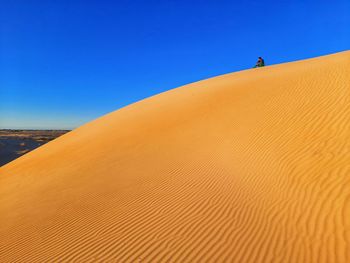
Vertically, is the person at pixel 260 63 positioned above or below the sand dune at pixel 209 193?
above

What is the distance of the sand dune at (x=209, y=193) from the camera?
4031mm

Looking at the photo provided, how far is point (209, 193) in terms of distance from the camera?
571 centimetres

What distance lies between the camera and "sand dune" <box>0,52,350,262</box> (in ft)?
13.2

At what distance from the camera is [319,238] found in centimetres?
392

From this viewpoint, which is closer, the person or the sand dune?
the sand dune

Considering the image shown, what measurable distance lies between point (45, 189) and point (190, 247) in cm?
528

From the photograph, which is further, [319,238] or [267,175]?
[267,175]

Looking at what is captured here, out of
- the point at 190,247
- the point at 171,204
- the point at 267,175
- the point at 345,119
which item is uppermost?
the point at 345,119

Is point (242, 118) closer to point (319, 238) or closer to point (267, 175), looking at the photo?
point (267, 175)

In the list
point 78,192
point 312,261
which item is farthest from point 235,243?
point 78,192

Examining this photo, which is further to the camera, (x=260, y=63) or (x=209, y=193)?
(x=260, y=63)

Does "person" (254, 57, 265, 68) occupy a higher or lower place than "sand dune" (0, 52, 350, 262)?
higher

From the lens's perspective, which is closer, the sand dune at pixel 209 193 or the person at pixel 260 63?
the sand dune at pixel 209 193

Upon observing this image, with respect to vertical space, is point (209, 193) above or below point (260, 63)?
below
